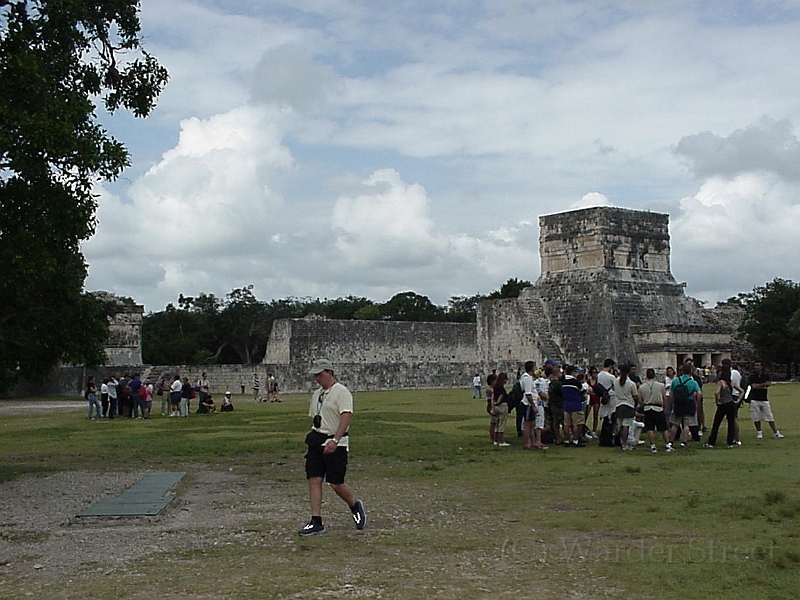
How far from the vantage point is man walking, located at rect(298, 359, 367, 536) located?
7.33 metres

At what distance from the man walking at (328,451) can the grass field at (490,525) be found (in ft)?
0.64

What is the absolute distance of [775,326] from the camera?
40.8 metres

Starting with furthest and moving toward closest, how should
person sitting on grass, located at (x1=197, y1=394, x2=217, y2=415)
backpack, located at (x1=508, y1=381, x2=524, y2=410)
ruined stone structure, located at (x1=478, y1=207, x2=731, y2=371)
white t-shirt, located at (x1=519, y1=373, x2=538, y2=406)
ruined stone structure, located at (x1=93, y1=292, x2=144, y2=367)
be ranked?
ruined stone structure, located at (x1=93, y1=292, x2=144, y2=367)
ruined stone structure, located at (x1=478, y1=207, x2=731, y2=371)
person sitting on grass, located at (x1=197, y1=394, x2=217, y2=415)
backpack, located at (x1=508, y1=381, x2=524, y2=410)
white t-shirt, located at (x1=519, y1=373, x2=538, y2=406)

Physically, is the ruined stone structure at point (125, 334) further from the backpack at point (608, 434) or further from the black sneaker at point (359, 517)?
the black sneaker at point (359, 517)

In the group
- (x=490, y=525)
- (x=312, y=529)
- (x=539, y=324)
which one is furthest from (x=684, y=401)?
(x=539, y=324)

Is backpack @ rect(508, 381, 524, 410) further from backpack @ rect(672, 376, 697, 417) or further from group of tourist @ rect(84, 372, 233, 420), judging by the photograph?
group of tourist @ rect(84, 372, 233, 420)

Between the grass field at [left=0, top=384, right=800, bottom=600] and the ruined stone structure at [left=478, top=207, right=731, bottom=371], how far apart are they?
24.6 meters

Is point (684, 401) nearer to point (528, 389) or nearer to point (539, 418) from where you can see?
point (539, 418)

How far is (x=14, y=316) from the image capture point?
35.2 ft

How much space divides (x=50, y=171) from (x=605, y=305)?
30855 millimetres

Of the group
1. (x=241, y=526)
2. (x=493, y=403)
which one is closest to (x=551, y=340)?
(x=493, y=403)

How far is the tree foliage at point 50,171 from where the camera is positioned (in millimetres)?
9781

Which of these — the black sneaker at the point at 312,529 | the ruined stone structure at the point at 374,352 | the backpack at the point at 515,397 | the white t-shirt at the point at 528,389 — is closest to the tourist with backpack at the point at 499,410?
the backpack at the point at 515,397

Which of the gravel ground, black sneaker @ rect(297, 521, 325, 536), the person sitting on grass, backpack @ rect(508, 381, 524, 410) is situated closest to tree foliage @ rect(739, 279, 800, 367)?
the person sitting on grass
